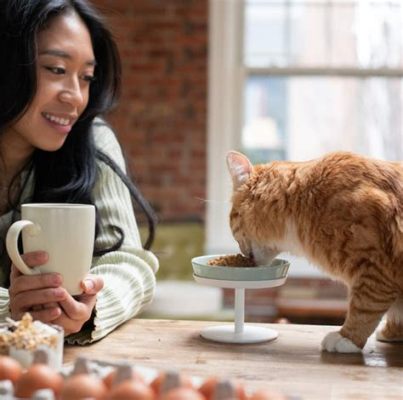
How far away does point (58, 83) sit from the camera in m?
1.52

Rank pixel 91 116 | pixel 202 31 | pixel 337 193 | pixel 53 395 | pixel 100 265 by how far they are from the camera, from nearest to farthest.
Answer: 1. pixel 53 395
2. pixel 337 193
3. pixel 100 265
4. pixel 91 116
5. pixel 202 31

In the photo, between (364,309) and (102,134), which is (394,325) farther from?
(102,134)

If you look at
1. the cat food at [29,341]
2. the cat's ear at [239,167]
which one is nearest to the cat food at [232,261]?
the cat's ear at [239,167]

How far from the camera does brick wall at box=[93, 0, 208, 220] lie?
4.35 m

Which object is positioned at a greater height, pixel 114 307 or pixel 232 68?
pixel 232 68

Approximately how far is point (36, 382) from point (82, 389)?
0.06 meters

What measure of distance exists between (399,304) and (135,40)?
3.36 m

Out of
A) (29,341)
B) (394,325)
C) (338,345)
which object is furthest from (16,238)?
(394,325)

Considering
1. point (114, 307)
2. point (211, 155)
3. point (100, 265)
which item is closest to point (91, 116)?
point (100, 265)

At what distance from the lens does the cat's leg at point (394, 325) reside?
1.29 metres

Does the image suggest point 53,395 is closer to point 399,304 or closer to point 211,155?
point 399,304

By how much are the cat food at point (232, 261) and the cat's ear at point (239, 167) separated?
0.18 metres

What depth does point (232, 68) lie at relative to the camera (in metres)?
4.39

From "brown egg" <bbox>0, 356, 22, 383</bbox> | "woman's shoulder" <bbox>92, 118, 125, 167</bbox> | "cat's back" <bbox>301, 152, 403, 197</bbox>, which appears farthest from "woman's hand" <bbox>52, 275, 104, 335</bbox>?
"woman's shoulder" <bbox>92, 118, 125, 167</bbox>
